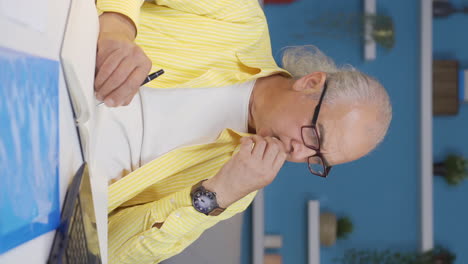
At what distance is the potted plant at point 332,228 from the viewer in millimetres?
2631

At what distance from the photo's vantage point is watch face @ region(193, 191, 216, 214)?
1229 mm

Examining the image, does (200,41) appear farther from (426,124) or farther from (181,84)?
(426,124)

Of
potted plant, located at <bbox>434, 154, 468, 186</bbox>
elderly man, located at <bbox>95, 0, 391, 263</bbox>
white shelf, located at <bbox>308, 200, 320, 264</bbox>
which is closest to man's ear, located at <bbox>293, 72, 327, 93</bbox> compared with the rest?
elderly man, located at <bbox>95, 0, 391, 263</bbox>

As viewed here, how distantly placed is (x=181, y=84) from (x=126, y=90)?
400 millimetres

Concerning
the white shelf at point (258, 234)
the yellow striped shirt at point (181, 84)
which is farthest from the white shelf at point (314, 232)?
the yellow striped shirt at point (181, 84)

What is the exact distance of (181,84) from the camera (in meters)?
1.29

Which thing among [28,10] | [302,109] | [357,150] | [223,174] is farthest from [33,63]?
[357,150]

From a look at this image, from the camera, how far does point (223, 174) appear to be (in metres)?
1.23

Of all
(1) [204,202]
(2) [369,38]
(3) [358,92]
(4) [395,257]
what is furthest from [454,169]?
(1) [204,202]

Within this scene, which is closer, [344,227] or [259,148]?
[259,148]

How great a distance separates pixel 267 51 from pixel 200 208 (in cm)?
54

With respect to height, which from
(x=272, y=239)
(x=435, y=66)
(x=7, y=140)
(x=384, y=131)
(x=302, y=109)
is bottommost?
(x=272, y=239)

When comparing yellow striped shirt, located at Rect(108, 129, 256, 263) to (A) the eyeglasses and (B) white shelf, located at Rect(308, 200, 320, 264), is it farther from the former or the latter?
(B) white shelf, located at Rect(308, 200, 320, 264)

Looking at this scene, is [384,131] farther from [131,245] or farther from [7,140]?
[7,140]
